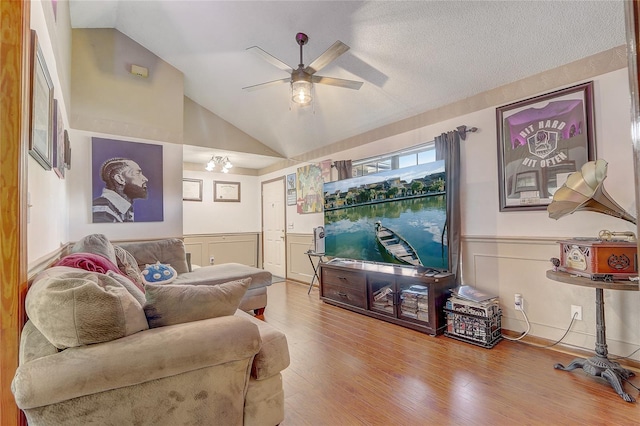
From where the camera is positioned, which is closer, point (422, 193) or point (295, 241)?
point (422, 193)

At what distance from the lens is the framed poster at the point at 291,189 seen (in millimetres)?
5609

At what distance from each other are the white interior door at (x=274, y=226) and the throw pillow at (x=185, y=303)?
436cm

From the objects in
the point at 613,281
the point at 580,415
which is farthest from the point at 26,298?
the point at 613,281

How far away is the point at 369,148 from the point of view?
4.19m

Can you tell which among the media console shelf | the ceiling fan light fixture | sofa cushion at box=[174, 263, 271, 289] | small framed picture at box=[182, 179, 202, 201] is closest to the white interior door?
small framed picture at box=[182, 179, 202, 201]

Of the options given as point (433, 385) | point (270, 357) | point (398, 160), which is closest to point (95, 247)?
point (270, 357)

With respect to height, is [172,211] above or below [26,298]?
above

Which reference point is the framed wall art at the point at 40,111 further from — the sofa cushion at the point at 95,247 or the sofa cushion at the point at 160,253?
the sofa cushion at the point at 160,253

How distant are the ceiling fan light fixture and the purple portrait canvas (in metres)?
2.37

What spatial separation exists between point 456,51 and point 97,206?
4257mm

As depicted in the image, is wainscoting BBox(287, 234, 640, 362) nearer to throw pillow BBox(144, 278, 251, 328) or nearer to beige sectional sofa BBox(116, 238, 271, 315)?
beige sectional sofa BBox(116, 238, 271, 315)

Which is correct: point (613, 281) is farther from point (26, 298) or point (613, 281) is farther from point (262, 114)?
point (262, 114)

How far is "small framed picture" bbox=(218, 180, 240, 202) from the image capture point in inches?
247

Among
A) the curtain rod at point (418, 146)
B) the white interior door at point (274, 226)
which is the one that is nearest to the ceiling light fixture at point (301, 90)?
the curtain rod at point (418, 146)
